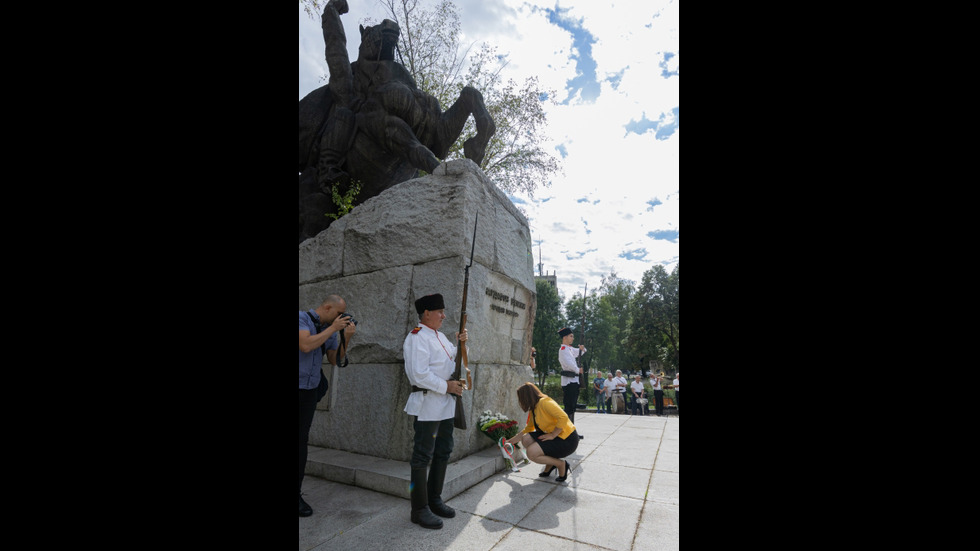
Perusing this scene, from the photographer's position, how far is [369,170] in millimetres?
6320

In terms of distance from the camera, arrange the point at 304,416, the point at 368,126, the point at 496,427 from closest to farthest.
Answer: the point at 304,416, the point at 496,427, the point at 368,126

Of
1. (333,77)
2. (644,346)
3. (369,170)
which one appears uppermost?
(333,77)

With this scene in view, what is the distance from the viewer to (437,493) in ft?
10.3

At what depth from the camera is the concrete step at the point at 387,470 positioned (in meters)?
3.50

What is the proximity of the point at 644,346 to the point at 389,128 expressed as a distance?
100 feet

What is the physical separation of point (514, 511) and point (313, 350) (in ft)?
6.59

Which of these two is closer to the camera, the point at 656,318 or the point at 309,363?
the point at 309,363

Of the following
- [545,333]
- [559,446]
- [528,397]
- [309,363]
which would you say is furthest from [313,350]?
[545,333]

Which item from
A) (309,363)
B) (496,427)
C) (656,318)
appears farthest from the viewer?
(656,318)

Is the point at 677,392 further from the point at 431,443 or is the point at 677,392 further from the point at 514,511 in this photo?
the point at 431,443

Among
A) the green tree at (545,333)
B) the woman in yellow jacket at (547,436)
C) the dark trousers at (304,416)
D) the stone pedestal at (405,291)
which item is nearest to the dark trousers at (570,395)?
the stone pedestal at (405,291)

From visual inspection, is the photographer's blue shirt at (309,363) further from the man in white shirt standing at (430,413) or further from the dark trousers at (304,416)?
the man in white shirt standing at (430,413)
